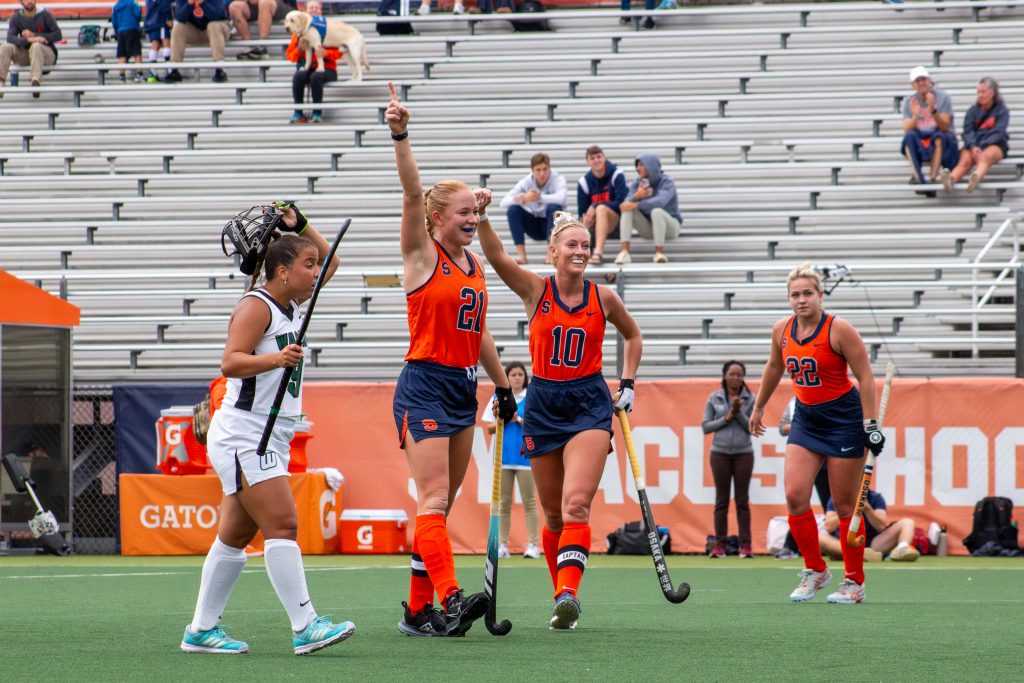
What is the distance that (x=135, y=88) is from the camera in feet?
71.8

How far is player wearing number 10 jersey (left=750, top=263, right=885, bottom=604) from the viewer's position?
9047 millimetres

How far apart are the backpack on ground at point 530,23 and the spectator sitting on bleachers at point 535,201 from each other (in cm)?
539

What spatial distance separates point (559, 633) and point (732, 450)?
7.73 metres

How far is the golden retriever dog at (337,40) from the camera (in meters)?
20.3

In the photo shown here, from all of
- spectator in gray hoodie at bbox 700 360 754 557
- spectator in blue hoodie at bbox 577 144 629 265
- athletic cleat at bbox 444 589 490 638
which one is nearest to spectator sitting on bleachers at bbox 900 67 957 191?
spectator in blue hoodie at bbox 577 144 629 265

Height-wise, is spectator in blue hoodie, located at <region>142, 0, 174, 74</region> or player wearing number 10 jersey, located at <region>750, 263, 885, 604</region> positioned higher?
spectator in blue hoodie, located at <region>142, 0, 174, 74</region>

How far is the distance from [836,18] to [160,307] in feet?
35.2

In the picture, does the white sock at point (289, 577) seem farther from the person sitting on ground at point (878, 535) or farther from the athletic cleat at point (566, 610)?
the person sitting on ground at point (878, 535)

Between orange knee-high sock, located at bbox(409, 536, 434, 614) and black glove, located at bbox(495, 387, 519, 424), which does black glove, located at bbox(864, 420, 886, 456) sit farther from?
orange knee-high sock, located at bbox(409, 536, 434, 614)

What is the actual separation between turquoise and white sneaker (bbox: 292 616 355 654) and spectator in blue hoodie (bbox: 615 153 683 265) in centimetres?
1147

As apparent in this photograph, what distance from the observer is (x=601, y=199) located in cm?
1730

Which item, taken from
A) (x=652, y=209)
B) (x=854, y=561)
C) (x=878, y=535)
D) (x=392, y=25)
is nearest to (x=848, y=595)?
(x=854, y=561)

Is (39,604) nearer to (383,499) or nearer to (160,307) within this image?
(383,499)

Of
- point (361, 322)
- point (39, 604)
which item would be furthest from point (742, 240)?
point (39, 604)
